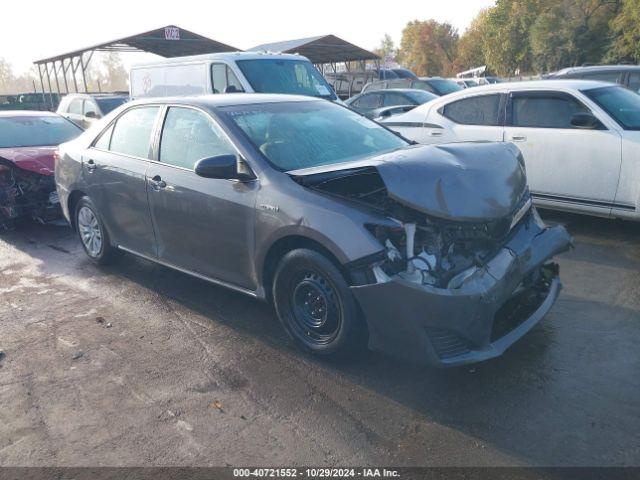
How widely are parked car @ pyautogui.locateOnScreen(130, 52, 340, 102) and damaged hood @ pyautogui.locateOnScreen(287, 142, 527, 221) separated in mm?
6499

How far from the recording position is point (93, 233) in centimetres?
577

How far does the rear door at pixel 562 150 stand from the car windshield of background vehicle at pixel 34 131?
642cm

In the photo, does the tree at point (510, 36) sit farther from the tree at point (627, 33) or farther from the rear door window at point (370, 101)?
the rear door window at point (370, 101)

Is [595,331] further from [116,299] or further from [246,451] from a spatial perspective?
[116,299]

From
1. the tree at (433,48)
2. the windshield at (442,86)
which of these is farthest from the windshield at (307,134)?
the tree at (433,48)

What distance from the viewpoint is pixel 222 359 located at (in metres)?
3.83

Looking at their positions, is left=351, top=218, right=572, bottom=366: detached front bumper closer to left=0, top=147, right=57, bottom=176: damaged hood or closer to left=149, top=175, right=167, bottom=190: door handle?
left=149, top=175, right=167, bottom=190: door handle

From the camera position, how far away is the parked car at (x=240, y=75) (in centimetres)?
987

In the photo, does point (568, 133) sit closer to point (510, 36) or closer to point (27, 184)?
point (27, 184)

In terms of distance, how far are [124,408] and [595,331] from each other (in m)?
3.18

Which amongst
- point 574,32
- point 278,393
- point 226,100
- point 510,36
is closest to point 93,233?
point 226,100

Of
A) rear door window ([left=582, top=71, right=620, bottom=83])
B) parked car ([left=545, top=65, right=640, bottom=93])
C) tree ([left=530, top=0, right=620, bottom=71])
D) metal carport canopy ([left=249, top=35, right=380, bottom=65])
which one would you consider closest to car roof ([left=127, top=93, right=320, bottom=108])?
parked car ([left=545, top=65, right=640, bottom=93])

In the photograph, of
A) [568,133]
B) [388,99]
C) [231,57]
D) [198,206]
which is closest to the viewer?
[198,206]

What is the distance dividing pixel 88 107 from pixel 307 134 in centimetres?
1035
